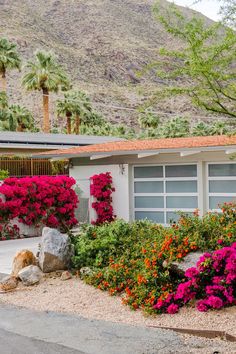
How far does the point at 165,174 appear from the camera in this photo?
18906 millimetres

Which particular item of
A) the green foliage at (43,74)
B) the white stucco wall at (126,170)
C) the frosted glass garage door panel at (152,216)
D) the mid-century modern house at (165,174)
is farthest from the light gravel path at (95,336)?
the green foliage at (43,74)

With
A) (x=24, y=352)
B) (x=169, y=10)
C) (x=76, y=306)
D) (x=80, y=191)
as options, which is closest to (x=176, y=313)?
(x=76, y=306)

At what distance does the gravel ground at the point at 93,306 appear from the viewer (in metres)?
7.48

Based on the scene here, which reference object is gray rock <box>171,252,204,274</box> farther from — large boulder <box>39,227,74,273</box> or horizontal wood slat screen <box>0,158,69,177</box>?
horizontal wood slat screen <box>0,158,69,177</box>

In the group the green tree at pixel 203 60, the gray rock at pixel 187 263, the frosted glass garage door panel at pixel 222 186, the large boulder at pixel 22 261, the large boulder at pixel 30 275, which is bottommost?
the large boulder at pixel 30 275

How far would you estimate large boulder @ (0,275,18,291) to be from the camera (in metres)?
10.0

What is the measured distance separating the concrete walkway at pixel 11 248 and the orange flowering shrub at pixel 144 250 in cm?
195

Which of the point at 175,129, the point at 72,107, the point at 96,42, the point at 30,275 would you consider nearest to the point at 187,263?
the point at 30,275

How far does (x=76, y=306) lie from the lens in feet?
28.8

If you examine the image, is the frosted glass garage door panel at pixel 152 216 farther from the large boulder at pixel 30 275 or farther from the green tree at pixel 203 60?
the green tree at pixel 203 60

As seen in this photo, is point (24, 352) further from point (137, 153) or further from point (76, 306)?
point (137, 153)

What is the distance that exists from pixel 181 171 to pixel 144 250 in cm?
948

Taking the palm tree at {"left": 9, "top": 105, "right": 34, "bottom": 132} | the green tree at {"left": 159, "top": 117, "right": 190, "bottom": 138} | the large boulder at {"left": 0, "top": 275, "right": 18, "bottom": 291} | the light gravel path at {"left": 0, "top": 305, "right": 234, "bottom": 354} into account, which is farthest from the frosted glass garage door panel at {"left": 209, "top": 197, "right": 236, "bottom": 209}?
the palm tree at {"left": 9, "top": 105, "right": 34, "bottom": 132}

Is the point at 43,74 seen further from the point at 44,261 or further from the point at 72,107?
the point at 44,261
